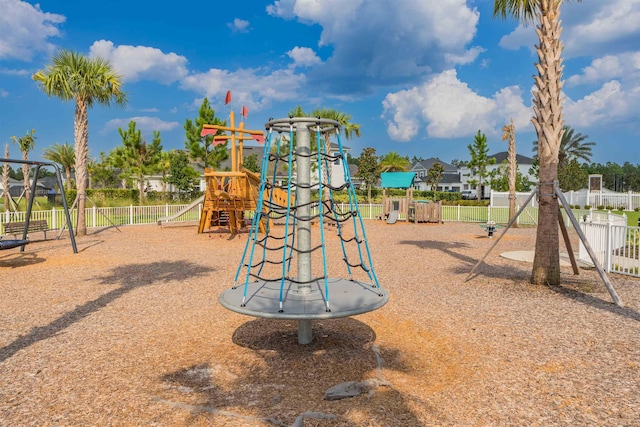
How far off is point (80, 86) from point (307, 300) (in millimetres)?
15706

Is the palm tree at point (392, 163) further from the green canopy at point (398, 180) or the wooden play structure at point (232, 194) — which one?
the wooden play structure at point (232, 194)

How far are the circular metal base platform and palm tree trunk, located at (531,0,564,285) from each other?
182 inches

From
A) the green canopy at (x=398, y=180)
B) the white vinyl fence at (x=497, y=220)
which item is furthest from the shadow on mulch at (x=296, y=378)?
the green canopy at (x=398, y=180)

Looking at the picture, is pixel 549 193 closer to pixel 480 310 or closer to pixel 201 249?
pixel 480 310

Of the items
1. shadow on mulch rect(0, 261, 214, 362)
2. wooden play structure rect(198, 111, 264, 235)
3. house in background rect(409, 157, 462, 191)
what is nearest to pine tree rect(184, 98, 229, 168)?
wooden play structure rect(198, 111, 264, 235)

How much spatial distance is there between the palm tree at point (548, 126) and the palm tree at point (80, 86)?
1521cm

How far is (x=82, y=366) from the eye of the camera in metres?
4.71

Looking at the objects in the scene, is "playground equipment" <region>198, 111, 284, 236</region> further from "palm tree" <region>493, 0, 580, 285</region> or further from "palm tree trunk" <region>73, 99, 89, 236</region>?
"palm tree" <region>493, 0, 580, 285</region>

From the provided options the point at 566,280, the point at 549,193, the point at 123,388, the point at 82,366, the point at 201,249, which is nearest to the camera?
the point at 123,388

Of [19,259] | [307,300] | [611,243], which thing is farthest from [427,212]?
[307,300]

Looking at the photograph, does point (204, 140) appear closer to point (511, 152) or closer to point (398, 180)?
point (398, 180)

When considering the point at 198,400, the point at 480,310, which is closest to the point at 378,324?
the point at 480,310

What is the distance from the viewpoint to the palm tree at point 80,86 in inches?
645

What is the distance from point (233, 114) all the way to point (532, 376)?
650 inches
